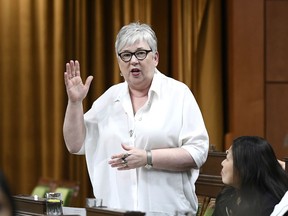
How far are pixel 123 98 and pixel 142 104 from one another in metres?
0.09

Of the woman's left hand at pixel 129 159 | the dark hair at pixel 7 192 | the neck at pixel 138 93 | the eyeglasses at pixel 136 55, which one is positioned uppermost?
the eyeglasses at pixel 136 55

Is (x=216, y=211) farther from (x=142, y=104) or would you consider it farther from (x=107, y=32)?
(x=107, y=32)

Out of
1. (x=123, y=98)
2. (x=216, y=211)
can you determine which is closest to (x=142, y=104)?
(x=123, y=98)

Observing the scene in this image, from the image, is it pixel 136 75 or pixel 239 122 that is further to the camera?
pixel 239 122

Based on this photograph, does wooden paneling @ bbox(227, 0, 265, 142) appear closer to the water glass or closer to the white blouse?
the white blouse

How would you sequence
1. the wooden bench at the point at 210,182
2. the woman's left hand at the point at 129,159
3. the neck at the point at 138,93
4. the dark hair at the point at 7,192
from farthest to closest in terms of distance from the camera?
the wooden bench at the point at 210,182 → the neck at the point at 138,93 → the woman's left hand at the point at 129,159 → the dark hair at the point at 7,192

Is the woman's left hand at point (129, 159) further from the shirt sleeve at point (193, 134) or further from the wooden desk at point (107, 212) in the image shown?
the wooden desk at point (107, 212)

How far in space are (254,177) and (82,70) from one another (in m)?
3.34

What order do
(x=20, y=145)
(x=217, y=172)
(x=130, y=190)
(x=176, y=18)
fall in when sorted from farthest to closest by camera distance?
(x=176, y=18), (x=20, y=145), (x=217, y=172), (x=130, y=190)

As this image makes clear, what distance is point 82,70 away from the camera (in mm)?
5980

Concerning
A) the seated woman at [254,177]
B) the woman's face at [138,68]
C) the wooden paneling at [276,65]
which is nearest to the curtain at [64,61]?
the wooden paneling at [276,65]

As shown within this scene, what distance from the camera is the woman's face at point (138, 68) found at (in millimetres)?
2930

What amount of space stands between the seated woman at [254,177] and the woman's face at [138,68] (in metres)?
0.48

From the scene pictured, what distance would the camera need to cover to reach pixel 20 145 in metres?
5.78
